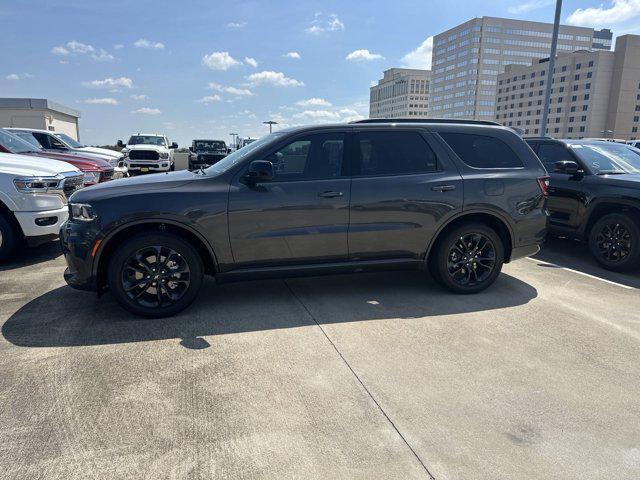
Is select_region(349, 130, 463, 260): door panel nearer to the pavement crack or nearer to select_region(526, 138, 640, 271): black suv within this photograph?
the pavement crack

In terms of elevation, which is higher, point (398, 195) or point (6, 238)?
point (398, 195)

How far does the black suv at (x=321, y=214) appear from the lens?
409 cm

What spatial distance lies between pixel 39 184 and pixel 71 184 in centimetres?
67

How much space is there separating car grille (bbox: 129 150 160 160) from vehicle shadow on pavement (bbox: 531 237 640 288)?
50.3ft

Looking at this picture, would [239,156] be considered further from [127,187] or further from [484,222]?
[484,222]

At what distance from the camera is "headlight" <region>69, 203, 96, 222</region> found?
4.03m

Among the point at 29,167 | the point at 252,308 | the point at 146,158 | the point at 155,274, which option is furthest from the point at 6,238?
the point at 146,158

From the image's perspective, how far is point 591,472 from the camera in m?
2.33

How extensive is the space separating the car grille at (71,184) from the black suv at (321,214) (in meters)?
2.80

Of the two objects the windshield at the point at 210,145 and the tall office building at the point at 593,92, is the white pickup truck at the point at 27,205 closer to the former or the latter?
the windshield at the point at 210,145

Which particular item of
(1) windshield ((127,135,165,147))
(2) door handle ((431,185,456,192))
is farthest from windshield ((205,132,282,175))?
(1) windshield ((127,135,165,147))

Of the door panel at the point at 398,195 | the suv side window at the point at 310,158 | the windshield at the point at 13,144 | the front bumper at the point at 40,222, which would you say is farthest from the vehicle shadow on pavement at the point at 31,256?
the door panel at the point at 398,195

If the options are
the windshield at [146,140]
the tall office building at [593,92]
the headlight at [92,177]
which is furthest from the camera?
the tall office building at [593,92]

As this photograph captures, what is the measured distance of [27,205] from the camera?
598 cm
